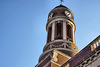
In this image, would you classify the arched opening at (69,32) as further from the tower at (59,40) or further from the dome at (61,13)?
the dome at (61,13)

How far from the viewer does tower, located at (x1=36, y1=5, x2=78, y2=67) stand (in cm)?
2167

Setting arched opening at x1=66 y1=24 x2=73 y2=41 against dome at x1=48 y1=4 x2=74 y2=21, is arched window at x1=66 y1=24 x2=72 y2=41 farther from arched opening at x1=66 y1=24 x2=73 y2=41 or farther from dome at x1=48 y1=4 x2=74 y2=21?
dome at x1=48 y1=4 x2=74 y2=21

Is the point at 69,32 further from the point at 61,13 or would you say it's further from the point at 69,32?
the point at 61,13

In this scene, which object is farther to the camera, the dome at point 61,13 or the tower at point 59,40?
the dome at point 61,13

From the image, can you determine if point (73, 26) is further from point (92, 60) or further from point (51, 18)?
point (92, 60)

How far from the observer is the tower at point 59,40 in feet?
71.1

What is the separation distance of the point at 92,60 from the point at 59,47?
9882 millimetres

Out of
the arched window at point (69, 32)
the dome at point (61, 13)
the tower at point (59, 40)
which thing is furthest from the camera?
the dome at point (61, 13)

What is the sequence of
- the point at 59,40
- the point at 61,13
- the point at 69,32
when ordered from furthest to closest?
the point at 61,13 → the point at 69,32 → the point at 59,40

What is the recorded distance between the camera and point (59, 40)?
2550 centimetres

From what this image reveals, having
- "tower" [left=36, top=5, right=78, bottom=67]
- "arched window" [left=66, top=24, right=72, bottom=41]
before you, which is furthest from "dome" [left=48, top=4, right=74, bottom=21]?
"arched window" [left=66, top=24, right=72, bottom=41]

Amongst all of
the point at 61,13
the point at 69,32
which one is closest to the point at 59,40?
the point at 69,32

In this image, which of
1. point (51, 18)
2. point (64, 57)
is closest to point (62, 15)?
point (51, 18)

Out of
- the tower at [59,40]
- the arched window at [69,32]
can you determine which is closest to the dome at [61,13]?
the tower at [59,40]
